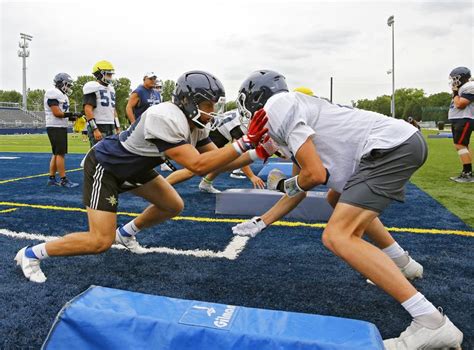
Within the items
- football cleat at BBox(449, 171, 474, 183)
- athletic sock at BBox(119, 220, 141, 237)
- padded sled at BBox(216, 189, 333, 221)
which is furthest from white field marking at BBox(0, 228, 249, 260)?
football cleat at BBox(449, 171, 474, 183)

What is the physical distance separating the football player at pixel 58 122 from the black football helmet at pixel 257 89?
219 inches

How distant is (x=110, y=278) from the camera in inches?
128

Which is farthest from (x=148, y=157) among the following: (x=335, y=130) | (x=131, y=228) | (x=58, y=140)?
(x=58, y=140)

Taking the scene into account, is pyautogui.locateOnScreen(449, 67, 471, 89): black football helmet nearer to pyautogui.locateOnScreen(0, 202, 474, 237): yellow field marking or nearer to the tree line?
pyautogui.locateOnScreen(0, 202, 474, 237): yellow field marking

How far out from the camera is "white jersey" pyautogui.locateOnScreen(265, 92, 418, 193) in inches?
94.6

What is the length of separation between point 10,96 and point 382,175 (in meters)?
128

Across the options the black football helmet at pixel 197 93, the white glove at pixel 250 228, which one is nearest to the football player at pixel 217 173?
the black football helmet at pixel 197 93

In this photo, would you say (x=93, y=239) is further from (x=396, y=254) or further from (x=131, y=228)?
(x=396, y=254)

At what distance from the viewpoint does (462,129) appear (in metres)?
8.12

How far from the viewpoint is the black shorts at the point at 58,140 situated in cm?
746

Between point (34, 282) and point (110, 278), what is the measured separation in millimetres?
533

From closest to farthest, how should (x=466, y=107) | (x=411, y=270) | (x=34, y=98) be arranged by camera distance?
(x=411, y=270), (x=466, y=107), (x=34, y=98)

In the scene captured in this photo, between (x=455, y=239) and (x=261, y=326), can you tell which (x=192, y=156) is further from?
(x=455, y=239)

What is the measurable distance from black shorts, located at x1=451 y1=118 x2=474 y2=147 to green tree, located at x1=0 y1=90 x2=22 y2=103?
4846 inches
